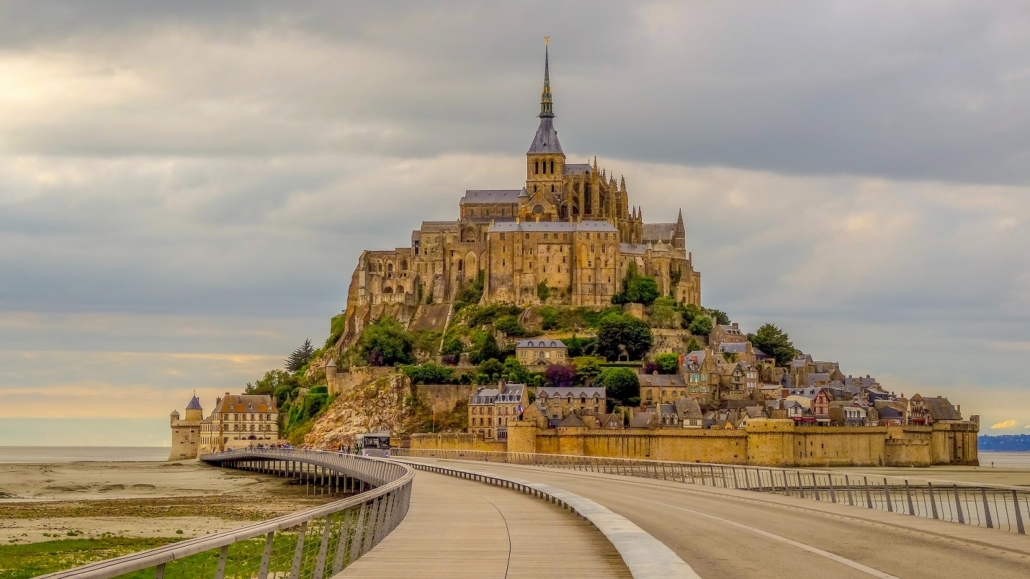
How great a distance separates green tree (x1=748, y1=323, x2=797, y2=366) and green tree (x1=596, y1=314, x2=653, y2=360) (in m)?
13.6

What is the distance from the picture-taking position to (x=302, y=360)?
15462cm

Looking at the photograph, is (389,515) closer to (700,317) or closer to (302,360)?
(700,317)

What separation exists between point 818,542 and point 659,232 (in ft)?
407

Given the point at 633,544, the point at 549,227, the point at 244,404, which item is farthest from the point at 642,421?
the point at 633,544

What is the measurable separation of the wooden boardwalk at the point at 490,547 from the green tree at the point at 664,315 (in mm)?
99812

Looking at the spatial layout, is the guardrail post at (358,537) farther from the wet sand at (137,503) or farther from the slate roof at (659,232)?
the slate roof at (659,232)

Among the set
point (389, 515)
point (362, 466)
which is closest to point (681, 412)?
point (362, 466)

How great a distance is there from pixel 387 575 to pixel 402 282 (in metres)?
125

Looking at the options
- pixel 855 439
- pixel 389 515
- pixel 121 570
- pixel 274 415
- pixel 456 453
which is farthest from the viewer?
pixel 274 415

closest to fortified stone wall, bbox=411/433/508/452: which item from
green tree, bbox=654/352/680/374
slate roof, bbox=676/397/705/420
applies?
slate roof, bbox=676/397/705/420

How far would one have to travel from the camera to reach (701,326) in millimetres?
129625

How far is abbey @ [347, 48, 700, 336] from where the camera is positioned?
429 feet

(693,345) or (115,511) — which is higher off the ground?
(693,345)

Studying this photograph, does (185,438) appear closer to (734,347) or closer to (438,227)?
(438,227)
